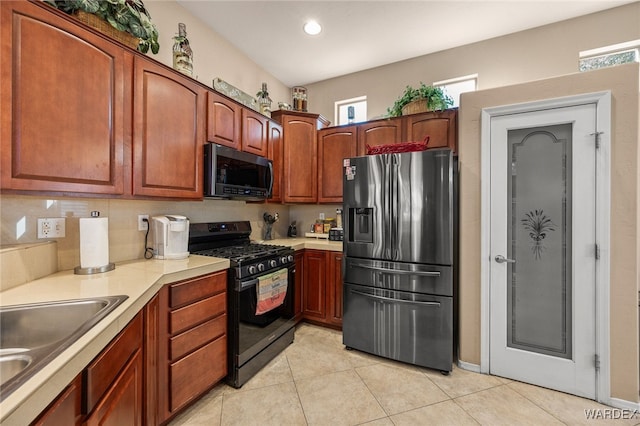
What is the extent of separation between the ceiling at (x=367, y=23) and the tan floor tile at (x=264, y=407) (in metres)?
3.17

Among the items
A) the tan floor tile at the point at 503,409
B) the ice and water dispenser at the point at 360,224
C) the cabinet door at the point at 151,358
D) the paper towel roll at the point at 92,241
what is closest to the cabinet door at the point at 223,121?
the paper towel roll at the point at 92,241

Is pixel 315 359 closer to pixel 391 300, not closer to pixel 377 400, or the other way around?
pixel 377 400

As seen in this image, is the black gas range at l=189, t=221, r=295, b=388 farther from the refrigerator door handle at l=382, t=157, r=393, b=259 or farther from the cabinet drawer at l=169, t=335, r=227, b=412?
the refrigerator door handle at l=382, t=157, r=393, b=259

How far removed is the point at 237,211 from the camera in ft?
9.89

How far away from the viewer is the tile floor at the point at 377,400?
5.61ft

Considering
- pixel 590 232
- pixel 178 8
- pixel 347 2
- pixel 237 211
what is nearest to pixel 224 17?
pixel 178 8

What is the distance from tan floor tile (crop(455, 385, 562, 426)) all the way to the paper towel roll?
2.49m

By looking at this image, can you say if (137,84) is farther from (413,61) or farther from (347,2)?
(413,61)

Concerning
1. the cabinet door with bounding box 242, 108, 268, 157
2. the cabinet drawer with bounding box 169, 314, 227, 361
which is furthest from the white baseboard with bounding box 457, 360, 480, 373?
the cabinet door with bounding box 242, 108, 268, 157

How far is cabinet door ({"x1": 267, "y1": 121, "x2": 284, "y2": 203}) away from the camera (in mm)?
3007

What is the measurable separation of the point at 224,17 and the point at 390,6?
5.05 feet

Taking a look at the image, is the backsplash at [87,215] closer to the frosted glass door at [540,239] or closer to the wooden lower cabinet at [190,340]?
the wooden lower cabinet at [190,340]

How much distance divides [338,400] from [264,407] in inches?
19.9

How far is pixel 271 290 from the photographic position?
2258 mm
